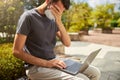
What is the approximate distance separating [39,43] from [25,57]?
0.49 ft

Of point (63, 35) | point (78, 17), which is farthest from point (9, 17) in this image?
Result: point (78, 17)

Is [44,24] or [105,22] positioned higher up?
[44,24]

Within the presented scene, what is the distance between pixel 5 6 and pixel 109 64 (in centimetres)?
280

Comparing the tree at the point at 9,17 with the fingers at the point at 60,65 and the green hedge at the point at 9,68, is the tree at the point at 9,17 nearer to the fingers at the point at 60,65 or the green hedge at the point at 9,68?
the green hedge at the point at 9,68

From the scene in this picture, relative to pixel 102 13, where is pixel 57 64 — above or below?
above

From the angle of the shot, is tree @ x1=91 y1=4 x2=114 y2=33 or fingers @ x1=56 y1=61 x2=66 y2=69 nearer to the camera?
fingers @ x1=56 y1=61 x2=66 y2=69

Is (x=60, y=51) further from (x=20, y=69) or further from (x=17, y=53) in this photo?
(x=17, y=53)

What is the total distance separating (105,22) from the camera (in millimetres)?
16328

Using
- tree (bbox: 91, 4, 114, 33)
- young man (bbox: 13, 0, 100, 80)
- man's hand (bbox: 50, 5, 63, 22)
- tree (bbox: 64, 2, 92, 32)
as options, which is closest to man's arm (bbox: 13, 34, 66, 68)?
A: young man (bbox: 13, 0, 100, 80)

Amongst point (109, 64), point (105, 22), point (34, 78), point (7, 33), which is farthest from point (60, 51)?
point (105, 22)

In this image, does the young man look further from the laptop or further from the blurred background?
the blurred background

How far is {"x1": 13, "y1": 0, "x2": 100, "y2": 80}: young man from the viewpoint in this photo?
2023 mm

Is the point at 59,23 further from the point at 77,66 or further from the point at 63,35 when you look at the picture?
the point at 77,66

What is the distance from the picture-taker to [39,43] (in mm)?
2109
